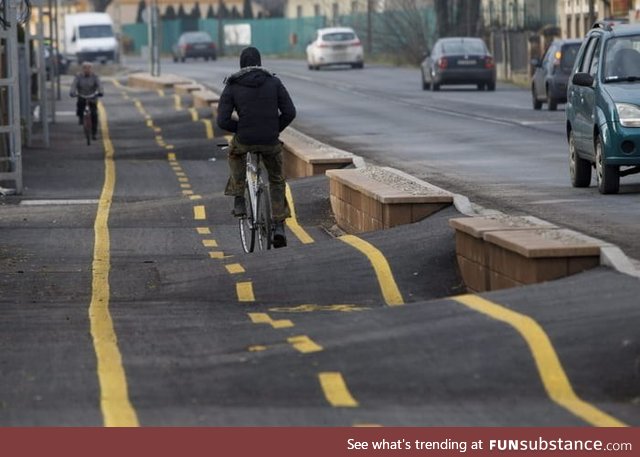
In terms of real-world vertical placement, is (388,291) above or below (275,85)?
below

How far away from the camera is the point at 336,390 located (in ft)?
29.7

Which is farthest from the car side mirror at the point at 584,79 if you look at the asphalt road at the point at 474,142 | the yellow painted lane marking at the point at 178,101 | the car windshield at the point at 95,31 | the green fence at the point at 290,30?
the car windshield at the point at 95,31

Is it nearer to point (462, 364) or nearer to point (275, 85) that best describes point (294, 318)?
point (462, 364)

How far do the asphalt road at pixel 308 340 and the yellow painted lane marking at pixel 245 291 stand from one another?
0.4 inches

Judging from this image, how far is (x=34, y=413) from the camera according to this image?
8.65 meters

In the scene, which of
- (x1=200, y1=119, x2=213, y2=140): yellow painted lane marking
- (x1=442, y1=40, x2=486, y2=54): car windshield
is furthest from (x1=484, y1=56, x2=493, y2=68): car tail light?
(x1=200, y1=119, x2=213, y2=140): yellow painted lane marking

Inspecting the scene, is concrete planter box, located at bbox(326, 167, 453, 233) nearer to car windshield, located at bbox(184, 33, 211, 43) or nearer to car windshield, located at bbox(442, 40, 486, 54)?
car windshield, located at bbox(442, 40, 486, 54)

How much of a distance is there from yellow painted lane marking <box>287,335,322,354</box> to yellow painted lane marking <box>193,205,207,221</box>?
10.2 metres

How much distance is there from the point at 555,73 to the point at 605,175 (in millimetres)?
22446

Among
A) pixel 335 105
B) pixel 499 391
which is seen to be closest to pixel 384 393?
pixel 499 391

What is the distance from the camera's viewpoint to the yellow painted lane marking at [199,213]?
20.7m

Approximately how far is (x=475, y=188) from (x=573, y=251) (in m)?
9.44

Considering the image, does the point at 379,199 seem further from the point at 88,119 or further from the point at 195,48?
the point at 195,48

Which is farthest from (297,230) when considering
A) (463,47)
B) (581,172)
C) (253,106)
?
(463,47)
